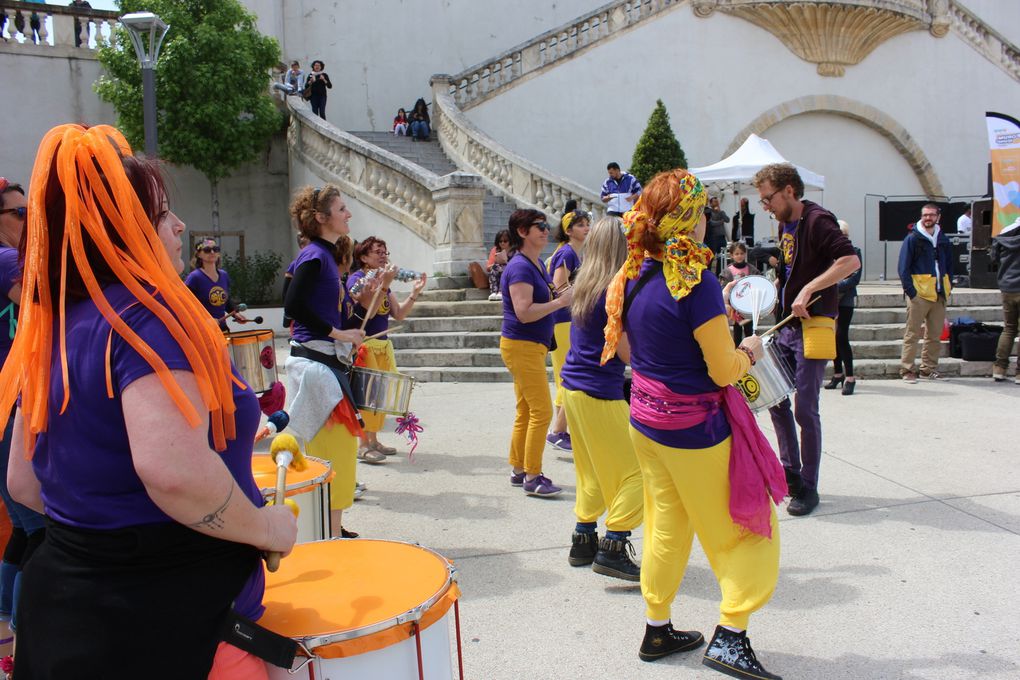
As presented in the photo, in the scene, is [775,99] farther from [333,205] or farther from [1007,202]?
[333,205]

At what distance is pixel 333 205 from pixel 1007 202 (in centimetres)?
1055

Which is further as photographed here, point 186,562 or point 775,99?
point 775,99

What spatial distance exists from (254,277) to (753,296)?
1539cm

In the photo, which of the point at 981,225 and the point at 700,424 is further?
the point at 981,225

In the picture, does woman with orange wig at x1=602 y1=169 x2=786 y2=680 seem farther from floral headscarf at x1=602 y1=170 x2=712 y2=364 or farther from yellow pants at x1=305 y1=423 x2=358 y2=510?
yellow pants at x1=305 y1=423 x2=358 y2=510

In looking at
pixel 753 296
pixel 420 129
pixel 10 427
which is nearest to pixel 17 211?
pixel 10 427

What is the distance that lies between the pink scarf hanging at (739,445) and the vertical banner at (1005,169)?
1015 centimetres

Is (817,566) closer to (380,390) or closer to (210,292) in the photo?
(380,390)

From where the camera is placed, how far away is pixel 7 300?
290cm

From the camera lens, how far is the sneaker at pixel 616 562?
4.02m

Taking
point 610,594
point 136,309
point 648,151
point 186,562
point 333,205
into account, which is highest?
point 648,151

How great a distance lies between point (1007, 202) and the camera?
11.2 meters

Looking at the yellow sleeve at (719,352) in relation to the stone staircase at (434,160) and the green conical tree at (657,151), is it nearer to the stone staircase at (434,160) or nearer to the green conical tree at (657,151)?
the stone staircase at (434,160)

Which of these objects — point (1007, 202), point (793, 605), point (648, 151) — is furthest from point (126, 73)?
point (793, 605)
